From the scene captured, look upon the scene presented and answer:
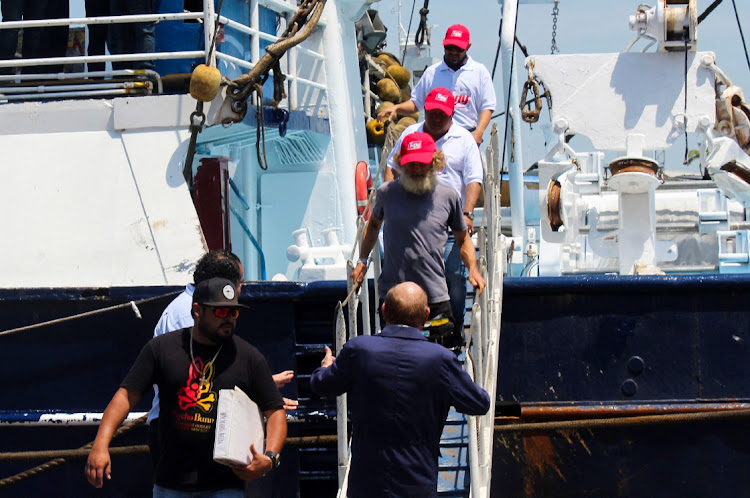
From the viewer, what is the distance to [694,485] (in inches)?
233

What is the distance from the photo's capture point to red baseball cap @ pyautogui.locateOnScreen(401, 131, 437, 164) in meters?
5.04

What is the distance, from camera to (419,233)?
5152 millimetres

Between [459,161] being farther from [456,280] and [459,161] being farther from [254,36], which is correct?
[254,36]

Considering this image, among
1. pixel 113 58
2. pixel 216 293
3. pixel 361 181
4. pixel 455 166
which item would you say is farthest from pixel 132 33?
pixel 216 293

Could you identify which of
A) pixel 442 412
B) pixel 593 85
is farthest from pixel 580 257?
pixel 442 412

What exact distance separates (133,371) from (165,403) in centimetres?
18

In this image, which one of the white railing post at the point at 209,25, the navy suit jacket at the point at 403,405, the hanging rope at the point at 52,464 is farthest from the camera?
the white railing post at the point at 209,25

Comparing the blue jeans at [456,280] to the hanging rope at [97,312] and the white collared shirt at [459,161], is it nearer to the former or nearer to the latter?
the white collared shirt at [459,161]

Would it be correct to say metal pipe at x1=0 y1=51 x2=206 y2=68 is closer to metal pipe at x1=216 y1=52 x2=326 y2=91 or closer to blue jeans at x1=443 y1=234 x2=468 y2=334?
metal pipe at x1=216 y1=52 x2=326 y2=91

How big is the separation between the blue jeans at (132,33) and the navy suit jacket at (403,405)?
14.1 feet

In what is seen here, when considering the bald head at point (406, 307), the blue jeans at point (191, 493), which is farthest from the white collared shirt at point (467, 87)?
the blue jeans at point (191, 493)

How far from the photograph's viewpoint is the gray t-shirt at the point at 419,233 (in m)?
5.16

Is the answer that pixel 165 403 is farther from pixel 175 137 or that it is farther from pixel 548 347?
pixel 175 137

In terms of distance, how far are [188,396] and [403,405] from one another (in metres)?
0.83
